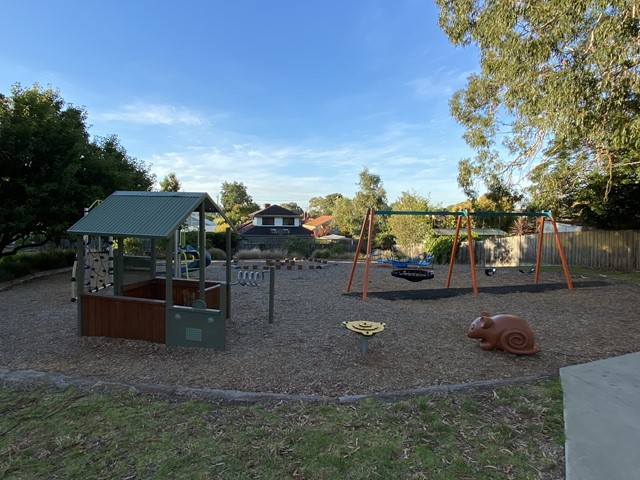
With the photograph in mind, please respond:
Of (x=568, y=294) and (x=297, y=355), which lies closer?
(x=297, y=355)

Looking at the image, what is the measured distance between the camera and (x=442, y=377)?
14.3 feet

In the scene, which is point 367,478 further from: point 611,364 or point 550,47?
point 550,47

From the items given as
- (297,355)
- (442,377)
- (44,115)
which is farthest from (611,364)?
(44,115)

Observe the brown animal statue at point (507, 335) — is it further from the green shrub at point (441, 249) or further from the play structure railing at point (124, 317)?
the green shrub at point (441, 249)

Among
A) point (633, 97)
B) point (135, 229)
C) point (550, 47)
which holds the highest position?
point (550, 47)

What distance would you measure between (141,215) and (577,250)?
2001cm

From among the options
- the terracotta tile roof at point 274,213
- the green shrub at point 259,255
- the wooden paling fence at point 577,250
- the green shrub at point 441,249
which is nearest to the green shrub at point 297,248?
the green shrub at point 259,255

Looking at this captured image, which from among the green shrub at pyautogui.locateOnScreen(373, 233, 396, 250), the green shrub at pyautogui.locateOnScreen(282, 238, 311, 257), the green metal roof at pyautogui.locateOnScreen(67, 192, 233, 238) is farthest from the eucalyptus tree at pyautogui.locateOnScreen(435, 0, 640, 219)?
the green shrub at pyautogui.locateOnScreen(373, 233, 396, 250)

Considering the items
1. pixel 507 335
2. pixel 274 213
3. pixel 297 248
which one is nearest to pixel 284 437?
pixel 507 335

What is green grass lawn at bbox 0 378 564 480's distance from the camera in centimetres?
261

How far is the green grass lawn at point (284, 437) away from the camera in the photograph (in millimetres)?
2609

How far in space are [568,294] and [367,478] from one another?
10.3 m

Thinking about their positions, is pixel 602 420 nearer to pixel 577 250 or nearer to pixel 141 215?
pixel 141 215

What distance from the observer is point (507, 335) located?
5.05 meters
